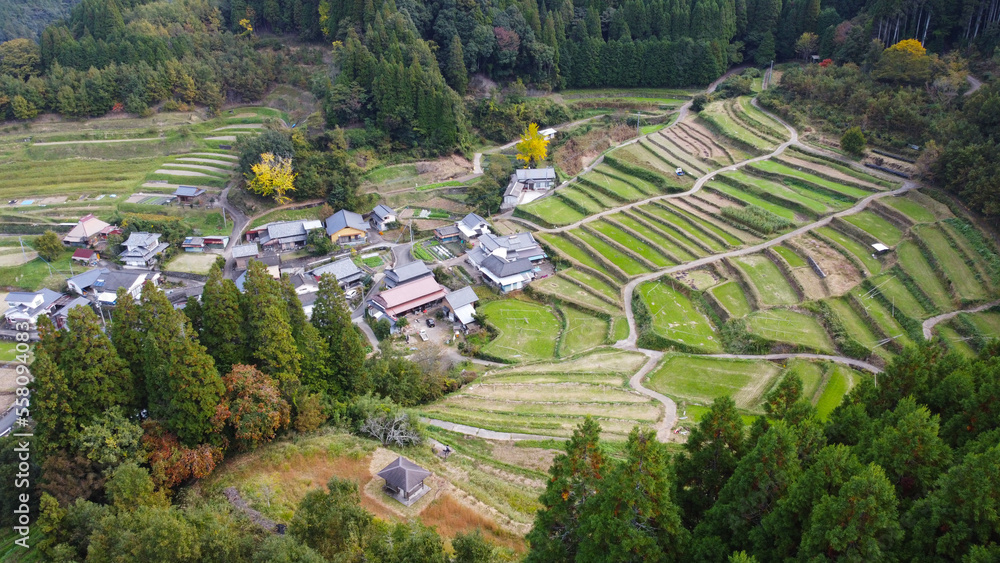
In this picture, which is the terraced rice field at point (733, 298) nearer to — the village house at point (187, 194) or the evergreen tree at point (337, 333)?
the evergreen tree at point (337, 333)

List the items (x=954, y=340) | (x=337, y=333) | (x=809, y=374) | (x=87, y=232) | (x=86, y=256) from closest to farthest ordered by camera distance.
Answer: (x=337, y=333), (x=809, y=374), (x=954, y=340), (x=86, y=256), (x=87, y=232)

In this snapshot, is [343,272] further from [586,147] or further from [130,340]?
[586,147]

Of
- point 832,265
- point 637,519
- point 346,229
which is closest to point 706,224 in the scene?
point 832,265

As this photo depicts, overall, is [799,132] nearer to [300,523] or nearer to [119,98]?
[300,523]

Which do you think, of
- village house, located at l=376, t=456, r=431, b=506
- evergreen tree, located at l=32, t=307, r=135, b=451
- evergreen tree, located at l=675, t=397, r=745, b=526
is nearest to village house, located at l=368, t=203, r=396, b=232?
evergreen tree, located at l=32, t=307, r=135, b=451

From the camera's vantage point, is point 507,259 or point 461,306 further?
point 507,259

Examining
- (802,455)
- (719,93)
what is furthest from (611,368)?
(719,93)

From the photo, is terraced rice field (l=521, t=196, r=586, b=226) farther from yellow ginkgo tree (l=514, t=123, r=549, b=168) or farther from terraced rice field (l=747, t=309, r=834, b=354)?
terraced rice field (l=747, t=309, r=834, b=354)
